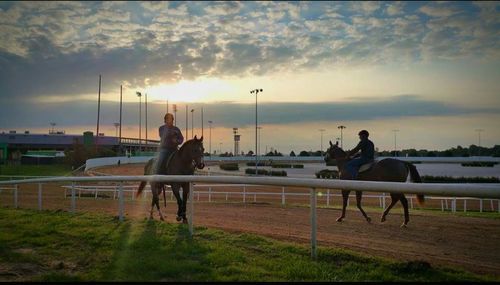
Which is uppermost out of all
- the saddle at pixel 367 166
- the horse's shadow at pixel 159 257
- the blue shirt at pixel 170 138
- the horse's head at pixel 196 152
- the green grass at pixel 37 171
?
the blue shirt at pixel 170 138

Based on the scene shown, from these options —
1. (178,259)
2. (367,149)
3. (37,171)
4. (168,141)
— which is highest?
(168,141)

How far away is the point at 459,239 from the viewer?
18.6 feet

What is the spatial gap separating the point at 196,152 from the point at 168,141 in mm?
866

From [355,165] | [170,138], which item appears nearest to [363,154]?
[355,165]

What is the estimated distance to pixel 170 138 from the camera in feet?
33.0

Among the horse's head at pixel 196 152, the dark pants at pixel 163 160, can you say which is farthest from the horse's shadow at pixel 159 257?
the dark pants at pixel 163 160

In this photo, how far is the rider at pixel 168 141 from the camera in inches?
393

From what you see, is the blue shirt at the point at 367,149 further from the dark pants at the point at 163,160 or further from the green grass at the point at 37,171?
the green grass at the point at 37,171

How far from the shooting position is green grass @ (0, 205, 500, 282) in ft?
15.1

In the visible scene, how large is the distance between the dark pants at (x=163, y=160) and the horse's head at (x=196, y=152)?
59 cm

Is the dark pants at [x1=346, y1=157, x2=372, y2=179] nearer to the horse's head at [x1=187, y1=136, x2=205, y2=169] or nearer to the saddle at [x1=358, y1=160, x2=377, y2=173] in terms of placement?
the saddle at [x1=358, y1=160, x2=377, y2=173]

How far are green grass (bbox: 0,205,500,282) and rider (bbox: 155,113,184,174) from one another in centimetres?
246

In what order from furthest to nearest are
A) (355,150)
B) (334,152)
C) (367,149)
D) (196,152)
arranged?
(334,152) → (355,150) → (367,149) → (196,152)

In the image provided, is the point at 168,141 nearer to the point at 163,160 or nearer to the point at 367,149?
the point at 163,160
